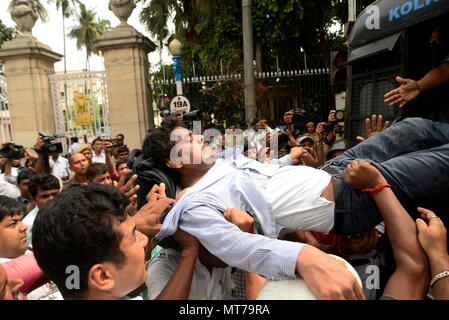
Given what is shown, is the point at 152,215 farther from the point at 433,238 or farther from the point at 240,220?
the point at 433,238

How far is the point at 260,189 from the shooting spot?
184 centimetres

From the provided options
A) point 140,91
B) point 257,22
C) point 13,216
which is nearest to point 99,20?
point 257,22

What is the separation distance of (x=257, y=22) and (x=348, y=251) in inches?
420

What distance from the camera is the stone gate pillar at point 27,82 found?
8219mm

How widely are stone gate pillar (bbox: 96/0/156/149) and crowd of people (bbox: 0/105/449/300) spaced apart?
610 cm

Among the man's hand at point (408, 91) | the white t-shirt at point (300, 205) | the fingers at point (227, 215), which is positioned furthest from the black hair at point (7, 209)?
the man's hand at point (408, 91)

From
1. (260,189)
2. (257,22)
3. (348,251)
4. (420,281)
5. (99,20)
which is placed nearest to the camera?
(420,281)

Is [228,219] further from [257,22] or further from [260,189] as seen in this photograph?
[257,22]

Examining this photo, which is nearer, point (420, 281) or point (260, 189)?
point (420, 281)

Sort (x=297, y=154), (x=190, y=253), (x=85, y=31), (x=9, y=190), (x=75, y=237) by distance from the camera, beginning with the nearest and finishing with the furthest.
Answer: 1. (x=75, y=237)
2. (x=190, y=253)
3. (x=297, y=154)
4. (x=9, y=190)
5. (x=85, y=31)

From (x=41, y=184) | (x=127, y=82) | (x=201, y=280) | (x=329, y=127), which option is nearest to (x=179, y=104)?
(x=127, y=82)

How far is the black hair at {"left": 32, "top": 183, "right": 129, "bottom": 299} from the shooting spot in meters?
1.14

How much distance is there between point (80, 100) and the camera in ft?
27.7

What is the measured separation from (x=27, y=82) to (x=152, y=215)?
818 centimetres
